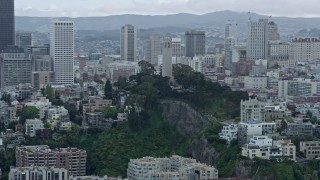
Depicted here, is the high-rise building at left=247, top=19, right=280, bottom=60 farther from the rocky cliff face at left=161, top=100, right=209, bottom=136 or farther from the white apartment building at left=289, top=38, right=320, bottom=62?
the rocky cliff face at left=161, top=100, right=209, bottom=136

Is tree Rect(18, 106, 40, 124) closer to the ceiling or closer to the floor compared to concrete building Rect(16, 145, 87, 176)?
closer to the ceiling

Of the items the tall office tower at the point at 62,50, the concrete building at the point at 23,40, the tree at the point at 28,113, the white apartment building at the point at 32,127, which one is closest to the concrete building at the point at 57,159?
the white apartment building at the point at 32,127

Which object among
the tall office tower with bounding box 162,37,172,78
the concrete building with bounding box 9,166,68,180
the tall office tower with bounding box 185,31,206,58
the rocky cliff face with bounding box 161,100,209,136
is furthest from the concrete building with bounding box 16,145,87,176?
the tall office tower with bounding box 185,31,206,58

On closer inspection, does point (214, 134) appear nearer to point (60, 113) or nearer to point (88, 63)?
point (60, 113)

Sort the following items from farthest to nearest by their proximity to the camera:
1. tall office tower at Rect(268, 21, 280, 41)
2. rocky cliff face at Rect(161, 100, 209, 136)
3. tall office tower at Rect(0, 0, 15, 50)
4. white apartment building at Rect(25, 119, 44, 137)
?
1. tall office tower at Rect(0, 0, 15, 50)
2. tall office tower at Rect(268, 21, 280, 41)
3. white apartment building at Rect(25, 119, 44, 137)
4. rocky cliff face at Rect(161, 100, 209, 136)

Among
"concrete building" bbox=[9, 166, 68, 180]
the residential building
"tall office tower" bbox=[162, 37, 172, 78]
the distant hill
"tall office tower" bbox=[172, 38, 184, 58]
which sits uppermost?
the distant hill

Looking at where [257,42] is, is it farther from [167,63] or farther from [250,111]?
[250,111]

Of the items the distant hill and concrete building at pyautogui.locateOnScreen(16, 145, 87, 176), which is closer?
concrete building at pyautogui.locateOnScreen(16, 145, 87, 176)

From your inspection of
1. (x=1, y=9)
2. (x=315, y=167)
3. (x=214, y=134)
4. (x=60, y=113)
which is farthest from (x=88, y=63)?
(x=315, y=167)
